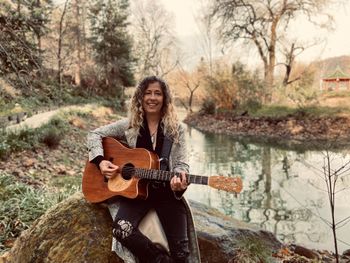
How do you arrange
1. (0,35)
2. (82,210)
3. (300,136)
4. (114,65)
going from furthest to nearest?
1. (114,65)
2. (300,136)
3. (0,35)
4. (82,210)

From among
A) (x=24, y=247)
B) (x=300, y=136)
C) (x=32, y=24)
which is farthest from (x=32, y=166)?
(x=300, y=136)

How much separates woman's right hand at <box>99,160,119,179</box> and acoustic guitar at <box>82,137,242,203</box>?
0.13ft

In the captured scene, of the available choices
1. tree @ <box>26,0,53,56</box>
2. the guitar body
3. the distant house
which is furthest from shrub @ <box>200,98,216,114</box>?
the guitar body

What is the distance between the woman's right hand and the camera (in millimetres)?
3087

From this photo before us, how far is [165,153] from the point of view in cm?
312

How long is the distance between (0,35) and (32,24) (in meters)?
1.51

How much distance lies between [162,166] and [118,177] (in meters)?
0.38

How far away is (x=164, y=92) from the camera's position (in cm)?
335

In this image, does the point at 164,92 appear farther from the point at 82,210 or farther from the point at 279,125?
the point at 279,125

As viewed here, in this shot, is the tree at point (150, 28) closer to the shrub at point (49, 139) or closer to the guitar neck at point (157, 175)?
the shrub at point (49, 139)

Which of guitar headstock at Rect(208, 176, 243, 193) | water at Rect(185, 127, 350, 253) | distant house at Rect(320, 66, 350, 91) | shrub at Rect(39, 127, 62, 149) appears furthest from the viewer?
distant house at Rect(320, 66, 350, 91)

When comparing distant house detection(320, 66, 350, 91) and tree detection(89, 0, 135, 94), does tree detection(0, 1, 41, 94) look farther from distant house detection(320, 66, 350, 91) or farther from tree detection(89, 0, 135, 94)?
distant house detection(320, 66, 350, 91)

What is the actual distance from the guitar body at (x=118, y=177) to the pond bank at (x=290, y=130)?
10689 millimetres

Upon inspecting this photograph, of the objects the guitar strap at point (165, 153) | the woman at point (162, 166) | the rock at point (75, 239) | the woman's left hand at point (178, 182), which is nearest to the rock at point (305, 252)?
the rock at point (75, 239)
